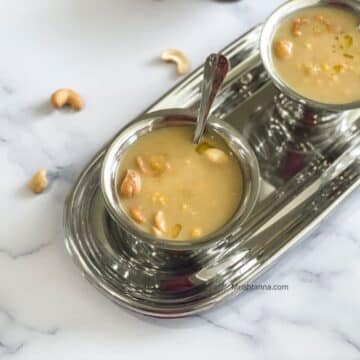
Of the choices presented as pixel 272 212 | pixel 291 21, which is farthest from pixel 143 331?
pixel 291 21

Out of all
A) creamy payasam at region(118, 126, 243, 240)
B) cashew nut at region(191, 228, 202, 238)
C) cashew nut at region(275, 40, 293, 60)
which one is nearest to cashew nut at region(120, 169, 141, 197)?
creamy payasam at region(118, 126, 243, 240)

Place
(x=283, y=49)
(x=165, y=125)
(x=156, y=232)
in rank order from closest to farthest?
(x=156, y=232)
(x=165, y=125)
(x=283, y=49)

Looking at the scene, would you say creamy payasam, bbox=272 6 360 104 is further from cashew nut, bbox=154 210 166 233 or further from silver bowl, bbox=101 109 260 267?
cashew nut, bbox=154 210 166 233

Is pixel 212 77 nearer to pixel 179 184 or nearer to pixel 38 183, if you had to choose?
pixel 179 184

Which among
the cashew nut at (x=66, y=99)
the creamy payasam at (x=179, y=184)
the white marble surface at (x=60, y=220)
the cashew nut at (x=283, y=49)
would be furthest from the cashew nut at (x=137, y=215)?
the cashew nut at (x=283, y=49)

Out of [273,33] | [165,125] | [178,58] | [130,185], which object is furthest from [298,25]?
[130,185]

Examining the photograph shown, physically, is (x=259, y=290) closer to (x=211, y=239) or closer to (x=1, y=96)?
(x=211, y=239)
